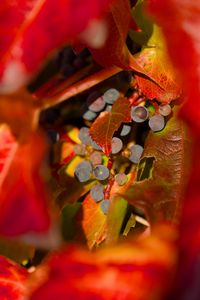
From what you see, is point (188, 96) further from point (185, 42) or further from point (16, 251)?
point (16, 251)

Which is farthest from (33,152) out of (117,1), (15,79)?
(117,1)

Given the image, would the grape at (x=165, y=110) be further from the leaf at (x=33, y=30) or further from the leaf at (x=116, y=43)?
the leaf at (x=33, y=30)

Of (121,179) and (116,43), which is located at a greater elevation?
(116,43)

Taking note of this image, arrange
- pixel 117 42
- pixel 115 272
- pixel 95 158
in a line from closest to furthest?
pixel 115 272 → pixel 117 42 → pixel 95 158

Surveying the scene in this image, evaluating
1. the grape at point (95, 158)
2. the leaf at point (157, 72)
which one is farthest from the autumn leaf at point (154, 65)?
the grape at point (95, 158)

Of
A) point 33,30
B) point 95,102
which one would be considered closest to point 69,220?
point 95,102

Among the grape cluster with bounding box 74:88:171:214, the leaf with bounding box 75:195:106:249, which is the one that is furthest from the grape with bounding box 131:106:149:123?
the leaf with bounding box 75:195:106:249
